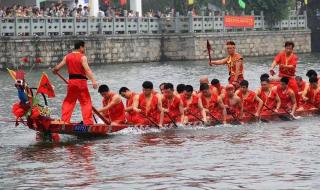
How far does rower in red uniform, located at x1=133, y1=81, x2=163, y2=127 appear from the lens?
21.9 metres

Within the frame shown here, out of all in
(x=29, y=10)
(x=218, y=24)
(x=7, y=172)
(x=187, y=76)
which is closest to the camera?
(x=7, y=172)

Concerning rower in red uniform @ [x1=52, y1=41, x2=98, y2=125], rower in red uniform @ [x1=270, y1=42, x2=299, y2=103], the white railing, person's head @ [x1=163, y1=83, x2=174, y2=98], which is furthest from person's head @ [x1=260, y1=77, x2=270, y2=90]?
the white railing

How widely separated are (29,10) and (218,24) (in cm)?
1414

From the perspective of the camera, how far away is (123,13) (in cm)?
5500

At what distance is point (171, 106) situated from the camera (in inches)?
887

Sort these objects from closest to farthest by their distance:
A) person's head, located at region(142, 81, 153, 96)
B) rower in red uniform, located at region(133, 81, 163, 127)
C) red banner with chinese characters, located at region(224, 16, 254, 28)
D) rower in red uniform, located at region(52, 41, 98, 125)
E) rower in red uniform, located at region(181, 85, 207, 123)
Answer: rower in red uniform, located at region(52, 41, 98, 125)
person's head, located at region(142, 81, 153, 96)
rower in red uniform, located at region(133, 81, 163, 127)
rower in red uniform, located at region(181, 85, 207, 123)
red banner with chinese characters, located at region(224, 16, 254, 28)

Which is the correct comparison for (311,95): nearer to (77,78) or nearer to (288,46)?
(288,46)

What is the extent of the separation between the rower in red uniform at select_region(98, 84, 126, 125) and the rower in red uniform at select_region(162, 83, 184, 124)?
115cm

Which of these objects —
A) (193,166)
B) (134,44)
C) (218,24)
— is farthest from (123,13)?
(193,166)

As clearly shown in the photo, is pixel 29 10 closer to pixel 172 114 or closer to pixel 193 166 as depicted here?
pixel 172 114

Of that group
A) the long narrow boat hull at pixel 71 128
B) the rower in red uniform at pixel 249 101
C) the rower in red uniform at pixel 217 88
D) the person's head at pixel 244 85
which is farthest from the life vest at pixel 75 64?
the rower in red uniform at pixel 249 101

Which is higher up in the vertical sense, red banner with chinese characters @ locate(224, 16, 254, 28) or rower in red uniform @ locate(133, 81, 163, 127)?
red banner with chinese characters @ locate(224, 16, 254, 28)

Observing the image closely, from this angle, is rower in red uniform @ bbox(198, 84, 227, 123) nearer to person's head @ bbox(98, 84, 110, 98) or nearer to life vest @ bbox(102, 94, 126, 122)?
life vest @ bbox(102, 94, 126, 122)

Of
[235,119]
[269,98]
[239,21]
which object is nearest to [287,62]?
[269,98]
